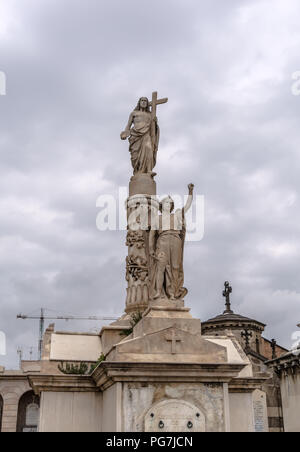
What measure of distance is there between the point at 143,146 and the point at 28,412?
62.9ft

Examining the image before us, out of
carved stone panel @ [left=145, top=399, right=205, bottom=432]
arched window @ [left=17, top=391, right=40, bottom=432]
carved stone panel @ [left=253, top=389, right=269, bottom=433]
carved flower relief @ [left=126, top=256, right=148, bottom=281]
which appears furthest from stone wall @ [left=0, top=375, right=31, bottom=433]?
carved stone panel @ [left=145, top=399, right=205, bottom=432]

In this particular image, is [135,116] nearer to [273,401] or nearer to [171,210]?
[171,210]

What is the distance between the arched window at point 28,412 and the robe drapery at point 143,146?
17.7m

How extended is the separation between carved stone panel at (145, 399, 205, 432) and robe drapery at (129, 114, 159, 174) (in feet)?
31.0

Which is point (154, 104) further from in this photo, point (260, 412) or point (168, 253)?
point (260, 412)

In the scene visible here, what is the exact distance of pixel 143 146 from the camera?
57.3 ft

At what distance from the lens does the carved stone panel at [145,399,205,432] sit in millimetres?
9273

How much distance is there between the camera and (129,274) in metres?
16.2

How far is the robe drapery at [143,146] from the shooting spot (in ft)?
57.2

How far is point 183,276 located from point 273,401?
64.2 feet

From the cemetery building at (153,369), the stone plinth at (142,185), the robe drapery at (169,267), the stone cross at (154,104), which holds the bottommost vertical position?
the cemetery building at (153,369)

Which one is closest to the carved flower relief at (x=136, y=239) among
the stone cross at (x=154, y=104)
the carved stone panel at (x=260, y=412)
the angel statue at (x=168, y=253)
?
the stone cross at (x=154, y=104)

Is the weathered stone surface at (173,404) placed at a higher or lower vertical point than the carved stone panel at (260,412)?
lower

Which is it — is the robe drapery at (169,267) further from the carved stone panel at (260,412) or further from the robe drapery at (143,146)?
the carved stone panel at (260,412)
